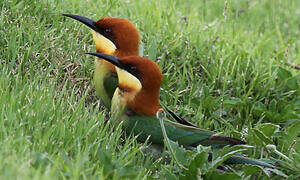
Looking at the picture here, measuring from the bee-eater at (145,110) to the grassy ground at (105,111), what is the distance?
0.15m

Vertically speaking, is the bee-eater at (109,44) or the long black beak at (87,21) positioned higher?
the long black beak at (87,21)

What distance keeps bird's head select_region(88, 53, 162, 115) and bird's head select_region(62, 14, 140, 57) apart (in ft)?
1.23

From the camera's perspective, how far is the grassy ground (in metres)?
2.60

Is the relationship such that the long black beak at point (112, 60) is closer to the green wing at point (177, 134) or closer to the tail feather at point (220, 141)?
the green wing at point (177, 134)

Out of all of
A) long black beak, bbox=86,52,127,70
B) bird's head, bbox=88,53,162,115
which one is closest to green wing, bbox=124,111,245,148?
bird's head, bbox=88,53,162,115

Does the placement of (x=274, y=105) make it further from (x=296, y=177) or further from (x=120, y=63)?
(x=120, y=63)

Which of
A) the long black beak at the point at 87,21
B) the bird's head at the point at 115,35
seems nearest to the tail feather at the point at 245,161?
the bird's head at the point at 115,35

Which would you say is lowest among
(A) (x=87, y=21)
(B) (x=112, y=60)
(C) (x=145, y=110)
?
(C) (x=145, y=110)

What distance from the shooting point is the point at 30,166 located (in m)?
2.32

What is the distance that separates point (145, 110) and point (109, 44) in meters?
0.69

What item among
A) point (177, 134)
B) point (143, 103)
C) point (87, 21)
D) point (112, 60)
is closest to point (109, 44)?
point (87, 21)

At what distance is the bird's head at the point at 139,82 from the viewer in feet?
10.9

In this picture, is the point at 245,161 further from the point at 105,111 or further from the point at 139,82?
the point at 105,111

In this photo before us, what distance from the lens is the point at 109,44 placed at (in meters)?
3.77
